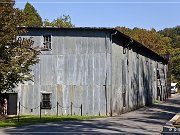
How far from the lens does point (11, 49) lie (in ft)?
87.9

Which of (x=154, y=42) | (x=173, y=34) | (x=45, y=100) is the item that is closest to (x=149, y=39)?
(x=154, y=42)

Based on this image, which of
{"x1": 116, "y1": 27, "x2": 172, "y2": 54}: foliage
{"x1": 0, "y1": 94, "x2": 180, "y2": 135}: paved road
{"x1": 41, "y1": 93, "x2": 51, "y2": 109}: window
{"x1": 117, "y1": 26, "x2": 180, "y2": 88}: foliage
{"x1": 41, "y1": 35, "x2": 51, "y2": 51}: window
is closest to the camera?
{"x1": 0, "y1": 94, "x2": 180, "y2": 135}: paved road

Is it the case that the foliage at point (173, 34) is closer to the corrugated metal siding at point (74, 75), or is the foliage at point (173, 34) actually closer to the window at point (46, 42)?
the corrugated metal siding at point (74, 75)

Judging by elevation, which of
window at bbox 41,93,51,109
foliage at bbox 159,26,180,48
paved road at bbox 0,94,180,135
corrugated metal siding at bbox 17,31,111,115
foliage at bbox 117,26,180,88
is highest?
foliage at bbox 159,26,180,48

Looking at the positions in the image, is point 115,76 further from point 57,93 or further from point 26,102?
point 26,102

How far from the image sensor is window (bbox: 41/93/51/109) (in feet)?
109

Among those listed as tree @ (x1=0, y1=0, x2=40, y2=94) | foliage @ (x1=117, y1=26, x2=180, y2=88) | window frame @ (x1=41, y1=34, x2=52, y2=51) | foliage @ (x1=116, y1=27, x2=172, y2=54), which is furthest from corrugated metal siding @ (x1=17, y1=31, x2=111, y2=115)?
foliage @ (x1=116, y1=27, x2=172, y2=54)

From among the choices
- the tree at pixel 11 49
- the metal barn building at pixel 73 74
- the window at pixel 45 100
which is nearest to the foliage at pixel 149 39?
the metal barn building at pixel 73 74

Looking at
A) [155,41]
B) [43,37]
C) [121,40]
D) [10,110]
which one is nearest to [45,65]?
[43,37]

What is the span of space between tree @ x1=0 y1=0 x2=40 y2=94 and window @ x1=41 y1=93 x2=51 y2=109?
6036mm

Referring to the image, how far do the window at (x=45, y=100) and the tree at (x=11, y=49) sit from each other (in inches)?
238

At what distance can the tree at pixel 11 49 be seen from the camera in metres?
25.8

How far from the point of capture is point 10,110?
33812 mm

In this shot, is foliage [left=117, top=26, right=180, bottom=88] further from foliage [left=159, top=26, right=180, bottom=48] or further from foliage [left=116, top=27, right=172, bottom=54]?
foliage [left=159, top=26, right=180, bottom=48]
